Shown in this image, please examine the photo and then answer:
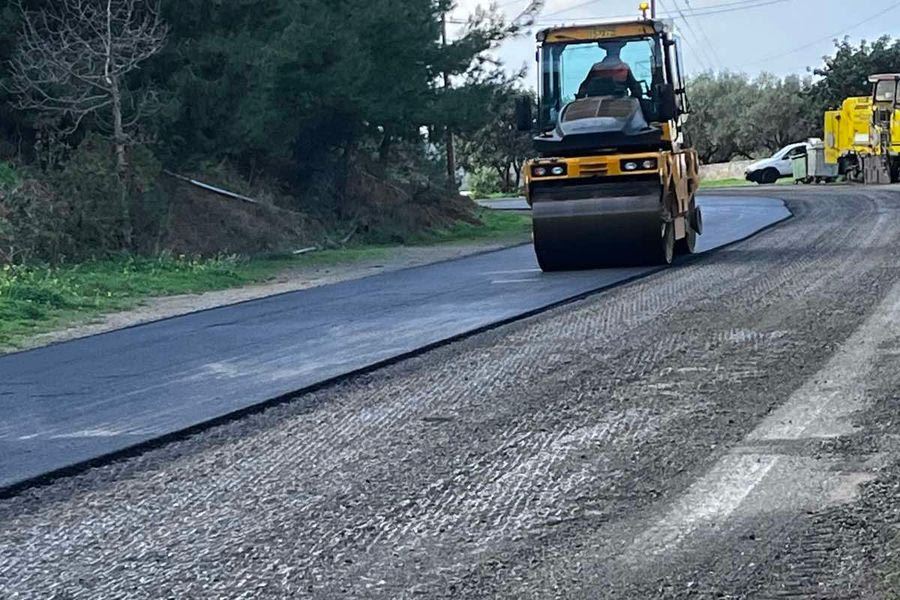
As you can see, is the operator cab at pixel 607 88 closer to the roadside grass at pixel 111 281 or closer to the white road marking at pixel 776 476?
the roadside grass at pixel 111 281

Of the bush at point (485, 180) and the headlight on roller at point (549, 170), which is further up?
the headlight on roller at point (549, 170)

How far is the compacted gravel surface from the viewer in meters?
5.34

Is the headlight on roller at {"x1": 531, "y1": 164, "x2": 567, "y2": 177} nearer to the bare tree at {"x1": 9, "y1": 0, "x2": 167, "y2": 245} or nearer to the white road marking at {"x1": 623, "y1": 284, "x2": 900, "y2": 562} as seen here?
the bare tree at {"x1": 9, "y1": 0, "x2": 167, "y2": 245}

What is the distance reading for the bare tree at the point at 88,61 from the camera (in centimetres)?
2289

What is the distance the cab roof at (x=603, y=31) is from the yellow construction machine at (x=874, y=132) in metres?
32.1

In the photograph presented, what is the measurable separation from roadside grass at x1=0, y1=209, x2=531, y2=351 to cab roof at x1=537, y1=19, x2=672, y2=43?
573 centimetres

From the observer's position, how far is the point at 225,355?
12117 millimetres

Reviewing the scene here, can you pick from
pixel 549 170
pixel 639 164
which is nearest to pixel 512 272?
pixel 549 170

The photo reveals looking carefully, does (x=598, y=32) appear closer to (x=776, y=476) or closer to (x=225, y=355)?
(x=225, y=355)

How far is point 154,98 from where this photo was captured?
2377 cm

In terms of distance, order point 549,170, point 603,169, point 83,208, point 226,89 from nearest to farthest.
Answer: point 603,169
point 549,170
point 83,208
point 226,89

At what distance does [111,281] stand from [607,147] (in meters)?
6.96

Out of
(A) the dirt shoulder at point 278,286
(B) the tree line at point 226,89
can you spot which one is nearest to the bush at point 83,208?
(B) the tree line at point 226,89

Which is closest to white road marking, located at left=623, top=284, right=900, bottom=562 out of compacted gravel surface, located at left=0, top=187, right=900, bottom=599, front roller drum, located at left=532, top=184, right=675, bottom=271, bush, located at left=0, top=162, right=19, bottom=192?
compacted gravel surface, located at left=0, top=187, right=900, bottom=599
